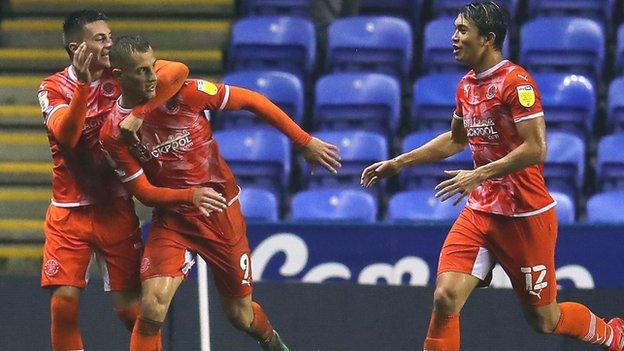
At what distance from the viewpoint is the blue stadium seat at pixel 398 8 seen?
10.1m

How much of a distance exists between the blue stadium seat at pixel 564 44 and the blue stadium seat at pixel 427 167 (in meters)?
0.91

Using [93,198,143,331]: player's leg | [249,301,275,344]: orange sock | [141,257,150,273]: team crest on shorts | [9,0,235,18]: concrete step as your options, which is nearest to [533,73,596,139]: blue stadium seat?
[9,0,235,18]: concrete step

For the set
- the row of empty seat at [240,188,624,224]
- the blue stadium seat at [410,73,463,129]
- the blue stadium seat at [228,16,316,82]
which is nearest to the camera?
the row of empty seat at [240,188,624,224]

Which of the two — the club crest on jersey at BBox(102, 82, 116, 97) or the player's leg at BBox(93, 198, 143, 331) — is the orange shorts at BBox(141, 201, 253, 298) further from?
the club crest on jersey at BBox(102, 82, 116, 97)

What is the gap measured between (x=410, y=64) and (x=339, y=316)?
2982 mm

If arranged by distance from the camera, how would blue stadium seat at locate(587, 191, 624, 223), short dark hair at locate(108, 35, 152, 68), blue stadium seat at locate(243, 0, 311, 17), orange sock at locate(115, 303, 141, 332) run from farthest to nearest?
blue stadium seat at locate(243, 0, 311, 17) → blue stadium seat at locate(587, 191, 624, 223) → orange sock at locate(115, 303, 141, 332) → short dark hair at locate(108, 35, 152, 68)

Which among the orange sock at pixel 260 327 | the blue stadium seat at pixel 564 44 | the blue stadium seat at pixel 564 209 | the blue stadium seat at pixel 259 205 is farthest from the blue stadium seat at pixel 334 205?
the orange sock at pixel 260 327

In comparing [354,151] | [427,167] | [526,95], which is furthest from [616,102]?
[526,95]

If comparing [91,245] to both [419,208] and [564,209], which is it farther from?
[564,209]

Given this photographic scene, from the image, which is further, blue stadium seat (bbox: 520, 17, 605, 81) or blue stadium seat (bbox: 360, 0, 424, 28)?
blue stadium seat (bbox: 360, 0, 424, 28)

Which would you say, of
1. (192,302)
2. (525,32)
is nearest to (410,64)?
(525,32)

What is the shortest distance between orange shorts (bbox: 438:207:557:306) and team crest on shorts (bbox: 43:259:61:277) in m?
1.66

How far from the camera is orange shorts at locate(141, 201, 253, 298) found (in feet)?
20.7

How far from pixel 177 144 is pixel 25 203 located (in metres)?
3.48
